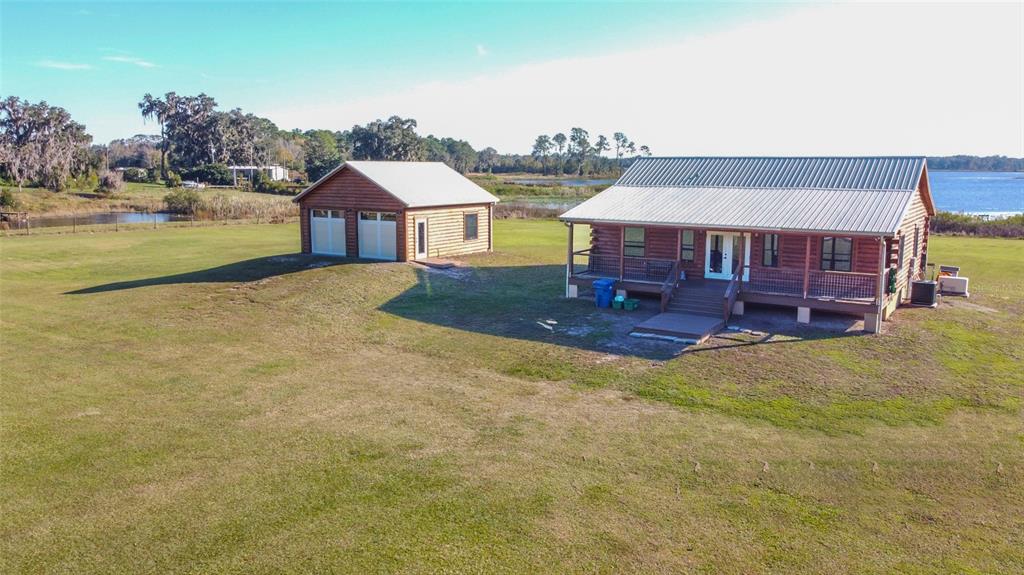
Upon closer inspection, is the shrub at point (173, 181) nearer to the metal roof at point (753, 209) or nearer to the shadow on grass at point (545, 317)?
the shadow on grass at point (545, 317)

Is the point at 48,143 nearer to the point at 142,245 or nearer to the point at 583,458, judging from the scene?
the point at 142,245

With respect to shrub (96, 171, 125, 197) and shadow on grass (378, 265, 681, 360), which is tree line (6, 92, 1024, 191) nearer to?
shrub (96, 171, 125, 197)

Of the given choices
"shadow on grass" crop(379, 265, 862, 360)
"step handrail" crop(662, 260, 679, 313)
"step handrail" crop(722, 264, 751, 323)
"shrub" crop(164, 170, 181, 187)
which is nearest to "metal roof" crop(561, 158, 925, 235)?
"step handrail" crop(722, 264, 751, 323)

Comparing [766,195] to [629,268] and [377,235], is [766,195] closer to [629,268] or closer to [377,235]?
[629,268]

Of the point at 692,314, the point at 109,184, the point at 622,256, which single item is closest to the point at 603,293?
the point at 622,256

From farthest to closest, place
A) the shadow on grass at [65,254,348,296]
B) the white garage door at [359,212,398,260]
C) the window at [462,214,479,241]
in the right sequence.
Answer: the window at [462,214,479,241] < the white garage door at [359,212,398,260] < the shadow on grass at [65,254,348,296]

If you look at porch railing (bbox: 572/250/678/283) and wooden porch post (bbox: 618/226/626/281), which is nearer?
porch railing (bbox: 572/250/678/283)

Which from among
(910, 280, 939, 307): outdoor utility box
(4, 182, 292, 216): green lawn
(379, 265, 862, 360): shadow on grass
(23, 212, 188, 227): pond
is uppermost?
(4, 182, 292, 216): green lawn

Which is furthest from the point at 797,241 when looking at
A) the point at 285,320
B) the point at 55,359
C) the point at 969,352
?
the point at 55,359
